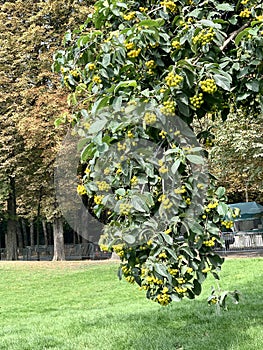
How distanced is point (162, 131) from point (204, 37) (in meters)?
0.56

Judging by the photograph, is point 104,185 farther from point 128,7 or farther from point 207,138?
point 128,7

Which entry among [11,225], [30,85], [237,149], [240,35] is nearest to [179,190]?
[240,35]

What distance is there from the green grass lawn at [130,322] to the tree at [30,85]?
8.98 metres

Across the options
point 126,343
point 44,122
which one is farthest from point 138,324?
point 44,122

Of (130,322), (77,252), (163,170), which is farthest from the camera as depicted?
(77,252)

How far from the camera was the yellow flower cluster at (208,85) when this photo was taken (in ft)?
8.21

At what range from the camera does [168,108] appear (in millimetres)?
2557

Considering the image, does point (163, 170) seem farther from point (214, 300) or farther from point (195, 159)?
point (214, 300)

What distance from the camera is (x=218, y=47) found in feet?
9.56

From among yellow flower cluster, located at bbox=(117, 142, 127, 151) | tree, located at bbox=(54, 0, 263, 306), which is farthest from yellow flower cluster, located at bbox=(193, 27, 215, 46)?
yellow flower cluster, located at bbox=(117, 142, 127, 151)

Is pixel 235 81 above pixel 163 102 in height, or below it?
above

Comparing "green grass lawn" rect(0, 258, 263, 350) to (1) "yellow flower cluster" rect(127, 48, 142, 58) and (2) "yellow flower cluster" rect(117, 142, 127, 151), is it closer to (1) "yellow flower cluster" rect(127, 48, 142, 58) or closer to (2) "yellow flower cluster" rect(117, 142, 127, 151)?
(2) "yellow flower cluster" rect(117, 142, 127, 151)

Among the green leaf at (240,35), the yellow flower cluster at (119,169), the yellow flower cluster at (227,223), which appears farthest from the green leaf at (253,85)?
the yellow flower cluster at (119,169)

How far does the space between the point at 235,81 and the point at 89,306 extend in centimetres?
692
